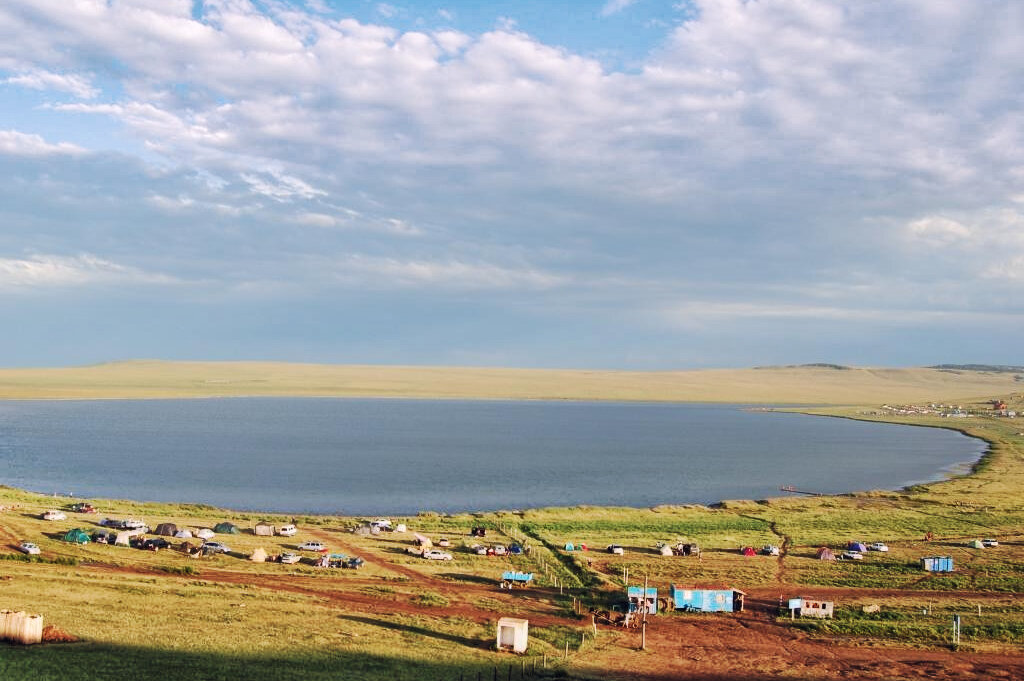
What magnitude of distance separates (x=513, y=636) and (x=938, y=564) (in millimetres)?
26968

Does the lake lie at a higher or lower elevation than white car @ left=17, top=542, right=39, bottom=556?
lower

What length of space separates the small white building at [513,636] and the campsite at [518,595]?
1.28 feet

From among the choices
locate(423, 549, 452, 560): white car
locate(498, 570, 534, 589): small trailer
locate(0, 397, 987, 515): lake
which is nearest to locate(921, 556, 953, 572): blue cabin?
locate(498, 570, 534, 589): small trailer

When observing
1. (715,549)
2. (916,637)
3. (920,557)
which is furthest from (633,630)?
(920,557)

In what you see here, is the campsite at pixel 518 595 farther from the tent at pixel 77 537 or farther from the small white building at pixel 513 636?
the small white building at pixel 513 636

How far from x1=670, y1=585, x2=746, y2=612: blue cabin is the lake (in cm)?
3630

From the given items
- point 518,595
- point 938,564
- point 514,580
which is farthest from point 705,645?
point 938,564

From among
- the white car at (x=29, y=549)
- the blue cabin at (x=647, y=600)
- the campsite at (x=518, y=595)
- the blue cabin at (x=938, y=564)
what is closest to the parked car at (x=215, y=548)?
the campsite at (x=518, y=595)

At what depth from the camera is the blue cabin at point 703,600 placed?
36719 mm

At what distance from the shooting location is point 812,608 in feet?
117

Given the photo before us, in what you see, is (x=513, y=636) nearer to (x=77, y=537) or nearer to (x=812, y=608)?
(x=812, y=608)

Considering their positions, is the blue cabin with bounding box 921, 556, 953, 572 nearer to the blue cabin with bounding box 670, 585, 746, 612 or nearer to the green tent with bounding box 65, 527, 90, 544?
the blue cabin with bounding box 670, 585, 746, 612

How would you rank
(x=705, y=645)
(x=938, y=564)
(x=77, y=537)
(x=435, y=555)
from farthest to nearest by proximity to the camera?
(x=435, y=555) → (x=77, y=537) → (x=938, y=564) → (x=705, y=645)

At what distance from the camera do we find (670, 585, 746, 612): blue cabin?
120 ft
